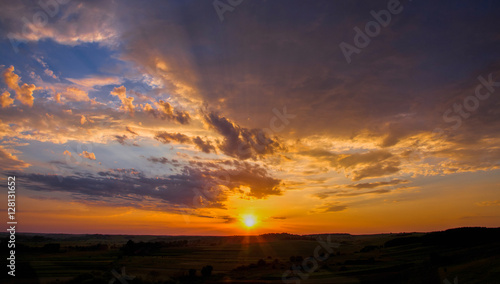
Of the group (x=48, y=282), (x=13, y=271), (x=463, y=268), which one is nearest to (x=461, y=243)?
(x=463, y=268)

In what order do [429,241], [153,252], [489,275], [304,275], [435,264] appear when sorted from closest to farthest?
[489,275] → [435,264] → [304,275] → [429,241] → [153,252]

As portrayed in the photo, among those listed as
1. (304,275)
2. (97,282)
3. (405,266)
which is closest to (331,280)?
(304,275)

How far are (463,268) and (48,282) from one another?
Result: 52854 mm

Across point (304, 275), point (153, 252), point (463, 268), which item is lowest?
point (153, 252)

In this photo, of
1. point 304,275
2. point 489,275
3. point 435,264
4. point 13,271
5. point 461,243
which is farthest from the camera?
point 461,243

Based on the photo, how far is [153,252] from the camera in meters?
95.2

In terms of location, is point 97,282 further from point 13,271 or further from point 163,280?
point 13,271

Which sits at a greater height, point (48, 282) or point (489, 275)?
point (489, 275)

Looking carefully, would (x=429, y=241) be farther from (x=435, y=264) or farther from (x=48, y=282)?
(x=48, y=282)

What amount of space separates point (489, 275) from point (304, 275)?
74.0 feet

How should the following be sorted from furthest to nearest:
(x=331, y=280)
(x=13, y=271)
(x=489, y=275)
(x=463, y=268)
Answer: (x=13, y=271), (x=331, y=280), (x=463, y=268), (x=489, y=275)

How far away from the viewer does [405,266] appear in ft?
137

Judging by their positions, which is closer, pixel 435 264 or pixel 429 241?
pixel 435 264

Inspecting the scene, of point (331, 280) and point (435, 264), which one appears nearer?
point (331, 280)
